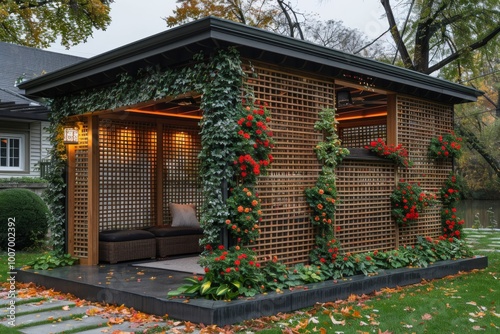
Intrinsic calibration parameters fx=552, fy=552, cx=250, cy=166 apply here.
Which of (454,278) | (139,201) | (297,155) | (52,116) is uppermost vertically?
(52,116)

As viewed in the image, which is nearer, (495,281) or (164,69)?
(164,69)

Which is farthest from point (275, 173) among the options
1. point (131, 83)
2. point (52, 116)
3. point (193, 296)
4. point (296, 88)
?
point (52, 116)

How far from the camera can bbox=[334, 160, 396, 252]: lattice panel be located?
24.2 ft

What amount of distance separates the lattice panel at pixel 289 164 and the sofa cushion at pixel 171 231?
2651 mm

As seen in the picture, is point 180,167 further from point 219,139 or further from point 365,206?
point 219,139

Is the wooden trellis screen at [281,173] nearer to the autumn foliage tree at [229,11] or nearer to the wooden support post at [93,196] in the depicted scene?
the wooden support post at [93,196]

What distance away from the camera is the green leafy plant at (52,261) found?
7750mm

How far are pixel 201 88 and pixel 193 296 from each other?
7.26 feet

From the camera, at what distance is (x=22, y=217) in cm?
1123

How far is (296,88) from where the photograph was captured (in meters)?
6.84

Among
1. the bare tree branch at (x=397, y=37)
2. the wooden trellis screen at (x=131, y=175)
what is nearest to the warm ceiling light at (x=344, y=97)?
the wooden trellis screen at (x=131, y=175)

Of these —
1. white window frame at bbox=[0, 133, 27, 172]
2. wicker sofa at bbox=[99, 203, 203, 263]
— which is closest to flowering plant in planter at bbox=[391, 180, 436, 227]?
wicker sofa at bbox=[99, 203, 203, 263]

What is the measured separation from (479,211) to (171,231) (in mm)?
21530

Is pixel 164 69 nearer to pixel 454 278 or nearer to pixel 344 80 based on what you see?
pixel 344 80
